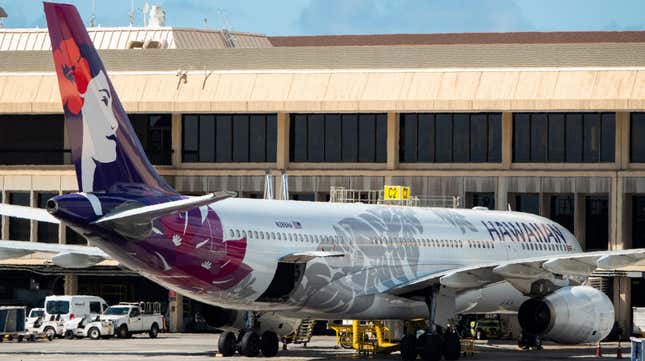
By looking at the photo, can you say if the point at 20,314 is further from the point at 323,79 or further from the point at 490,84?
the point at 490,84

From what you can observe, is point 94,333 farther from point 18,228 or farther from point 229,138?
point 229,138

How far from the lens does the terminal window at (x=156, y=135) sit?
2793 inches

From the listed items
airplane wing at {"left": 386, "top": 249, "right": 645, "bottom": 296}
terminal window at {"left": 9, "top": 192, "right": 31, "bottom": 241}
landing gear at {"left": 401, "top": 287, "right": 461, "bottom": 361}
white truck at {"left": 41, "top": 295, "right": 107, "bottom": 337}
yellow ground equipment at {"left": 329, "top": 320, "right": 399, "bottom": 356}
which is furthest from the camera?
terminal window at {"left": 9, "top": 192, "right": 31, "bottom": 241}

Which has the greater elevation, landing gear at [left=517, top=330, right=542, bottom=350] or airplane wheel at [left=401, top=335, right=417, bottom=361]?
airplane wheel at [left=401, top=335, right=417, bottom=361]

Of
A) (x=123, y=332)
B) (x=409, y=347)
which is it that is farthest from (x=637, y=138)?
(x=409, y=347)

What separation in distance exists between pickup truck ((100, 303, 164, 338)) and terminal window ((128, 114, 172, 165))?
10.9 meters

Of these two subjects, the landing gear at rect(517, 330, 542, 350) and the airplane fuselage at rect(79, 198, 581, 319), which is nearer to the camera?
the airplane fuselage at rect(79, 198, 581, 319)

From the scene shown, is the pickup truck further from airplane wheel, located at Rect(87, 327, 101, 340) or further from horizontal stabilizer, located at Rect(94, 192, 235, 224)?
horizontal stabilizer, located at Rect(94, 192, 235, 224)

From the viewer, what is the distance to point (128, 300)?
237 ft

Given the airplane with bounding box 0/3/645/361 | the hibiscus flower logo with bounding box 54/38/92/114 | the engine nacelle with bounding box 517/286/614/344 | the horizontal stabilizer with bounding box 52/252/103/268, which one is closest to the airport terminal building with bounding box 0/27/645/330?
the airplane with bounding box 0/3/645/361

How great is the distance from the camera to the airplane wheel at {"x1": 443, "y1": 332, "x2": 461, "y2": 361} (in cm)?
4275

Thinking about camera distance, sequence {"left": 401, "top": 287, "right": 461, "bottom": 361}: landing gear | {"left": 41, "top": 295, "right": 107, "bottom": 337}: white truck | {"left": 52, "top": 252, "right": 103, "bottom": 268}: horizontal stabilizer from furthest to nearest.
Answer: {"left": 41, "top": 295, "right": 107, "bottom": 337}: white truck
{"left": 401, "top": 287, "right": 461, "bottom": 361}: landing gear
{"left": 52, "top": 252, "right": 103, "bottom": 268}: horizontal stabilizer

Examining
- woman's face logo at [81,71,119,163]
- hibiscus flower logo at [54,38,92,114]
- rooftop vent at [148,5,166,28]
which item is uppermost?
rooftop vent at [148,5,166,28]

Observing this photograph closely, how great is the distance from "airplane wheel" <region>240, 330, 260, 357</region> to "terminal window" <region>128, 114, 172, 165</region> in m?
28.4
